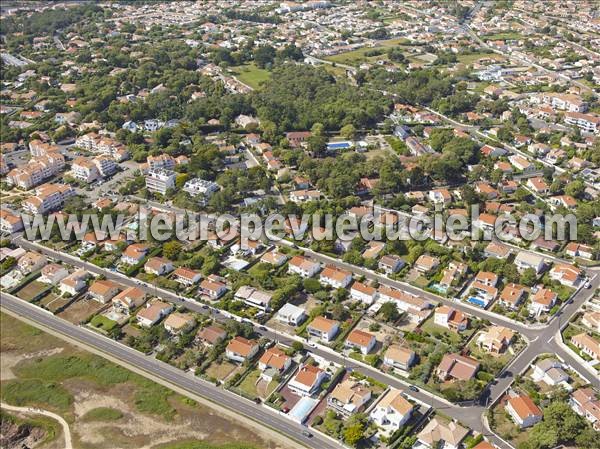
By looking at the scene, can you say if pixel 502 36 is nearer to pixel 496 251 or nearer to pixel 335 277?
pixel 496 251

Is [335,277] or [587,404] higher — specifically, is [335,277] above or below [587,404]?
below

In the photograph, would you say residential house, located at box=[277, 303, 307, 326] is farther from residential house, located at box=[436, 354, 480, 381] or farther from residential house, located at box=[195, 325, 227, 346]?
residential house, located at box=[436, 354, 480, 381]

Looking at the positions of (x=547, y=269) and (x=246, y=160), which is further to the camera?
(x=246, y=160)

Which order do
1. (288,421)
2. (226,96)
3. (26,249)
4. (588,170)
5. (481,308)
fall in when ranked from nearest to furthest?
1. (288,421)
2. (481,308)
3. (26,249)
4. (588,170)
5. (226,96)

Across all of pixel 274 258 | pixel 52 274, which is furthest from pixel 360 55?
pixel 52 274

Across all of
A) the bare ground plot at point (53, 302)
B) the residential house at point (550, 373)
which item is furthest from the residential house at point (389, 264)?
the bare ground plot at point (53, 302)

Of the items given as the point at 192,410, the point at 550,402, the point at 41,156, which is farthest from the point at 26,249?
the point at 550,402

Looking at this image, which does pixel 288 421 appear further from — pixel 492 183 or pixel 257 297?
pixel 492 183
